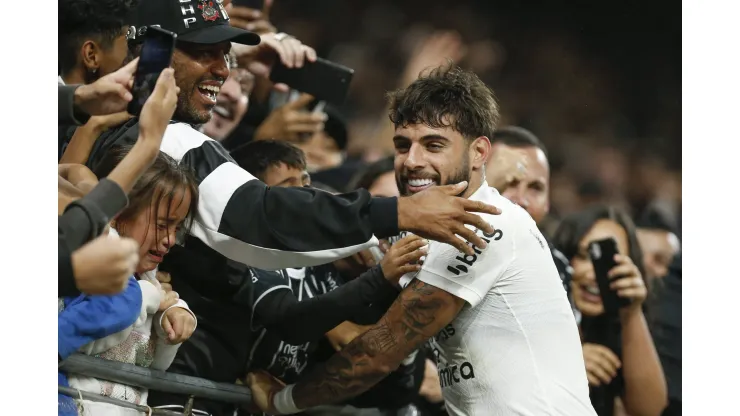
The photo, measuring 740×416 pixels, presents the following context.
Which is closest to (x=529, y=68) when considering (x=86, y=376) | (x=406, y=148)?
(x=406, y=148)

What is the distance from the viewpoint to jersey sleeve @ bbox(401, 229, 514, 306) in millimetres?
2070

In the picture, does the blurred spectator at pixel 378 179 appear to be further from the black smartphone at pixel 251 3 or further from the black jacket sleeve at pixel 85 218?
the black jacket sleeve at pixel 85 218

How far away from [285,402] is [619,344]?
46.4 inches

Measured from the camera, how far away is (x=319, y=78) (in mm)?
2686

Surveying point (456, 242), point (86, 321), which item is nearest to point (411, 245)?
point (456, 242)

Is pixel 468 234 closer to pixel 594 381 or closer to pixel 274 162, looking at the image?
pixel 274 162

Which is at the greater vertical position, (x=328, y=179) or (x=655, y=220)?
(x=328, y=179)

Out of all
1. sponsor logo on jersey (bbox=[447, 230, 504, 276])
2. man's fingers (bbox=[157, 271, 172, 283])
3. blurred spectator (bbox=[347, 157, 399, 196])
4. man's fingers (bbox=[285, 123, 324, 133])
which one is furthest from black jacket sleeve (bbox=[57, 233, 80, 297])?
blurred spectator (bbox=[347, 157, 399, 196])

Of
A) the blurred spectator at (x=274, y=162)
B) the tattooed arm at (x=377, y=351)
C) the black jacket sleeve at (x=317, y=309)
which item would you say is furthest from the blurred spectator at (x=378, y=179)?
the tattooed arm at (x=377, y=351)

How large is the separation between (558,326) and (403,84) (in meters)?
0.97

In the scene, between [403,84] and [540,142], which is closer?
[403,84]

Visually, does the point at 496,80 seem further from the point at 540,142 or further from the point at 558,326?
the point at 558,326

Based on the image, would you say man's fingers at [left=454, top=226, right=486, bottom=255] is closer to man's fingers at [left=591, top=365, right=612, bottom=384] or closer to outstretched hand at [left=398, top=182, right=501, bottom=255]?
outstretched hand at [left=398, top=182, right=501, bottom=255]
